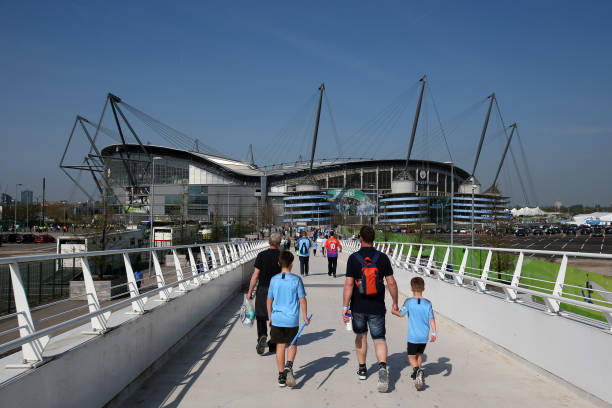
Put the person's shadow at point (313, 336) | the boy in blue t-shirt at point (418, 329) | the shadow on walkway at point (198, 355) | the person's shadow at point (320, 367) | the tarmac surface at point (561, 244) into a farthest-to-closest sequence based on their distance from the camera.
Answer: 1. the tarmac surface at point (561, 244)
2. the person's shadow at point (313, 336)
3. the person's shadow at point (320, 367)
4. the boy in blue t-shirt at point (418, 329)
5. the shadow on walkway at point (198, 355)

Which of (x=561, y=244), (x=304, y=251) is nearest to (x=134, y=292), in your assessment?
(x=304, y=251)

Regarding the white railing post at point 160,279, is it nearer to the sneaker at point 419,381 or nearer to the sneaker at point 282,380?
the sneaker at point 282,380

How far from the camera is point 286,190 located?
16788 centimetres

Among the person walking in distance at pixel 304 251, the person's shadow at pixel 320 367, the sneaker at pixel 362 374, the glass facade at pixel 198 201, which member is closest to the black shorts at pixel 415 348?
the sneaker at pixel 362 374

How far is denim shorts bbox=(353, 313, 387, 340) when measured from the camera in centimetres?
663

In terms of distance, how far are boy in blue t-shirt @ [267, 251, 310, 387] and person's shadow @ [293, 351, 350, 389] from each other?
1.11 ft

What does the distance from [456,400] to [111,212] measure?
3084 centimetres

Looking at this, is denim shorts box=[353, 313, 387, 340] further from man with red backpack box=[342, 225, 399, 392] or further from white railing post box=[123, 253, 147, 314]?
white railing post box=[123, 253, 147, 314]

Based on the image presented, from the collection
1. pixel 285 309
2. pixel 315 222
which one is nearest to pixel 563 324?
pixel 285 309

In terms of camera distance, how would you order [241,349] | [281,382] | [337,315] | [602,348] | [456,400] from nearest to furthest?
[602,348], [456,400], [281,382], [241,349], [337,315]

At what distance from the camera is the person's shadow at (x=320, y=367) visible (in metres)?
7.10

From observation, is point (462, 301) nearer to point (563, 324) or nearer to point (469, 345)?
point (469, 345)

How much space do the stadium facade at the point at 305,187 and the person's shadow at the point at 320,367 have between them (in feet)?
408

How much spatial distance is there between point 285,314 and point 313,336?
3.77 meters
